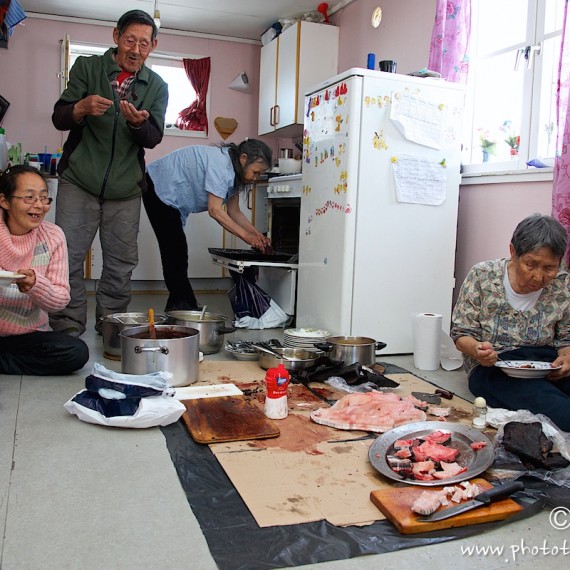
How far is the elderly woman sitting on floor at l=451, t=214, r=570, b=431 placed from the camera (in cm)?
211

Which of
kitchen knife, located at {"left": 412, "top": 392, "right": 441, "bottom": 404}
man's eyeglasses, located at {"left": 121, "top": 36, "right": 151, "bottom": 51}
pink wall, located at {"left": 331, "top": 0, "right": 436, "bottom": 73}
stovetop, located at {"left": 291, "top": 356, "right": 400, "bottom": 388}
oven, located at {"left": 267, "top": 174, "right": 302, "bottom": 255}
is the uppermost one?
pink wall, located at {"left": 331, "top": 0, "right": 436, "bottom": 73}

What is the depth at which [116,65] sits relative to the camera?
10.5 ft

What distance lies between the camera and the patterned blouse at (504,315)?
89.0 inches

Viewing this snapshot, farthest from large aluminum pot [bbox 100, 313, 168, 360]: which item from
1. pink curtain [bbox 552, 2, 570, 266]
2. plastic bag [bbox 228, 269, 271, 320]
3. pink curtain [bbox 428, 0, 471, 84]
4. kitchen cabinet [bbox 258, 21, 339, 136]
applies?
kitchen cabinet [bbox 258, 21, 339, 136]

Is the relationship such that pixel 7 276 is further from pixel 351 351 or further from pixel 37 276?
pixel 351 351

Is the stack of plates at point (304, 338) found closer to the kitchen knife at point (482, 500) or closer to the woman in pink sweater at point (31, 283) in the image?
the woman in pink sweater at point (31, 283)

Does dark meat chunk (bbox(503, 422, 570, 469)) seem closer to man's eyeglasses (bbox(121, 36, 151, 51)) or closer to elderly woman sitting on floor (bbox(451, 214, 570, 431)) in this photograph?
elderly woman sitting on floor (bbox(451, 214, 570, 431))

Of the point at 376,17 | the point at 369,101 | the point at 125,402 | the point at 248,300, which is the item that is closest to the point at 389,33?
the point at 376,17

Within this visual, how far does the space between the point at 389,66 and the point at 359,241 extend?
2.97 feet

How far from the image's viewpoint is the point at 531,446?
1749 mm

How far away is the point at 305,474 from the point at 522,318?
42.3 inches

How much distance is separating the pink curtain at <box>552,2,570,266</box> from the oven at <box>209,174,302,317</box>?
1630 mm

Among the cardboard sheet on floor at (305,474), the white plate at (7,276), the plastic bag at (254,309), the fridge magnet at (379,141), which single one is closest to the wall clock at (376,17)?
the fridge magnet at (379,141)

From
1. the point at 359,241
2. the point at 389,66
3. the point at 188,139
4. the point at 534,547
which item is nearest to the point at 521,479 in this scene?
the point at 534,547
